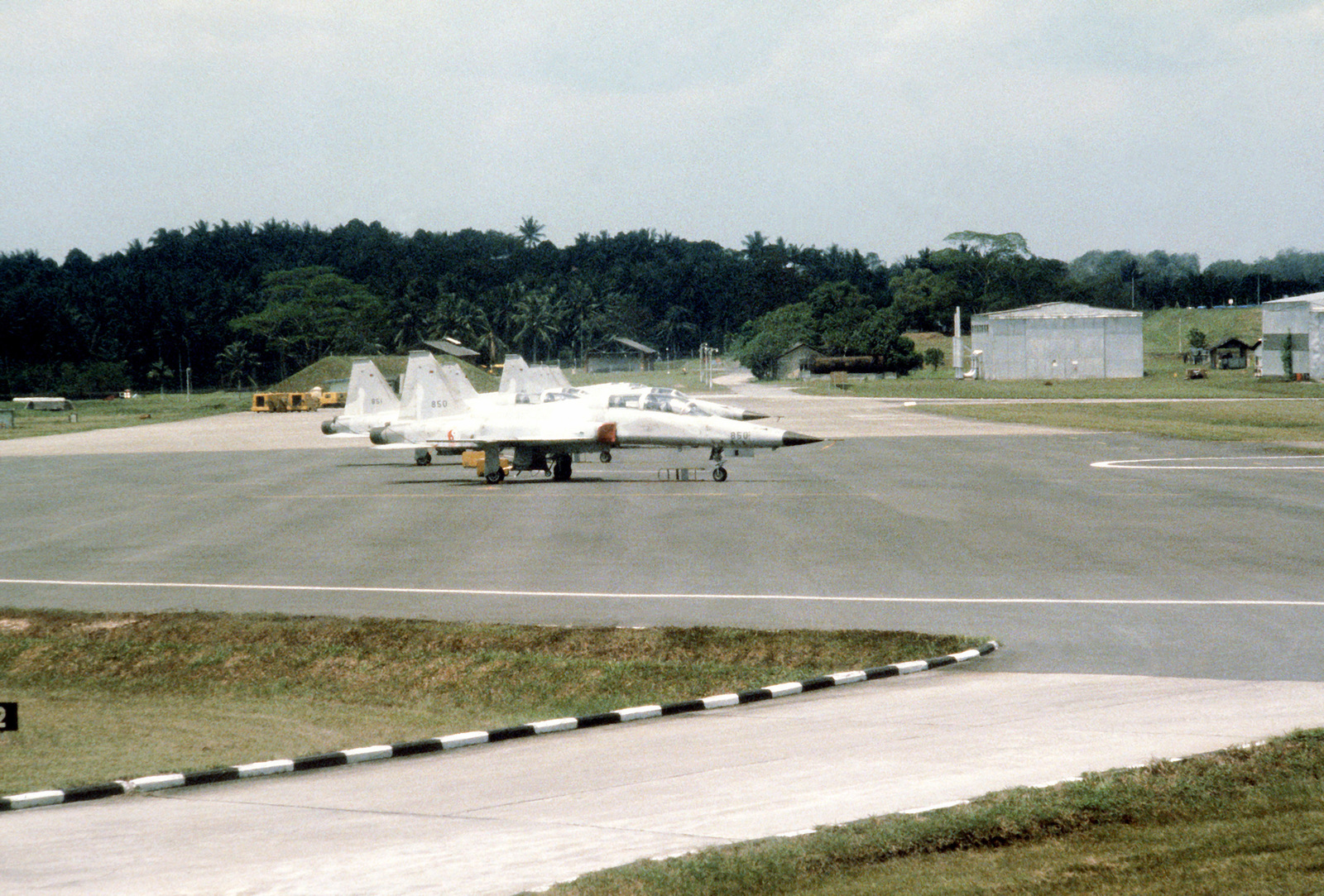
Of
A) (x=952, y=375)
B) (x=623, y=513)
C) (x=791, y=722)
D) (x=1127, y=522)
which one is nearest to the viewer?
(x=791, y=722)

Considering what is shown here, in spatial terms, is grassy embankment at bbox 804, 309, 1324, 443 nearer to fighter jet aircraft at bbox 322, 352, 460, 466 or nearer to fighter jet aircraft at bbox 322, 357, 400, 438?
fighter jet aircraft at bbox 322, 352, 460, 466

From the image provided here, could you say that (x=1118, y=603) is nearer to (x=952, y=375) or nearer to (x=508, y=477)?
(x=508, y=477)

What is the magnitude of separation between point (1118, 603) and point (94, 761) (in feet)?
54.8

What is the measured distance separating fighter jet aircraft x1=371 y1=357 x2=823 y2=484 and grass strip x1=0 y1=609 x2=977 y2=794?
2624cm

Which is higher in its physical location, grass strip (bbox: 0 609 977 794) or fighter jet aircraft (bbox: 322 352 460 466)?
fighter jet aircraft (bbox: 322 352 460 466)

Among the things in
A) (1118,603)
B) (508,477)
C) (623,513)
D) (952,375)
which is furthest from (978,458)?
(952,375)

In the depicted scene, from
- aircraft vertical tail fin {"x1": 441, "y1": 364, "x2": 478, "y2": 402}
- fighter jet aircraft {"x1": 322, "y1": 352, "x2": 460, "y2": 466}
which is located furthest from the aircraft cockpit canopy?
fighter jet aircraft {"x1": 322, "y1": 352, "x2": 460, "y2": 466}

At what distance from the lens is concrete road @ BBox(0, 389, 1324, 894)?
1173cm

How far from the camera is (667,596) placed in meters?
25.5

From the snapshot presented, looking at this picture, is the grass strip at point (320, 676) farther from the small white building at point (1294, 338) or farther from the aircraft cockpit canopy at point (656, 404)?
the small white building at point (1294, 338)

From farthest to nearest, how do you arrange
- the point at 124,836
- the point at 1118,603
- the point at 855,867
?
the point at 1118,603 → the point at 124,836 → the point at 855,867

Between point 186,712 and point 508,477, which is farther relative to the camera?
point 508,477

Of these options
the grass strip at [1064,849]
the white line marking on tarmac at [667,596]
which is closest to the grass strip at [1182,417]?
the white line marking on tarmac at [667,596]

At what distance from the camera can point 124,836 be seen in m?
11.9
